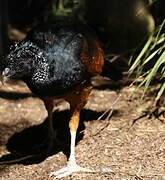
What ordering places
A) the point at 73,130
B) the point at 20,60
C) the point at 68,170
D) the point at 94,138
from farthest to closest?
the point at 94,138 < the point at 73,130 < the point at 68,170 < the point at 20,60

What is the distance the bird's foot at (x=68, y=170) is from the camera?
3727mm

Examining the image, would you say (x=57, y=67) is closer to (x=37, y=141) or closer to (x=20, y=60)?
(x=20, y=60)

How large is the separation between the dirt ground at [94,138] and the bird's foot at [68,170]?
0.19 feet

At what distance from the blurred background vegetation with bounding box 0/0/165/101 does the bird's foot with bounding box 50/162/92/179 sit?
188cm

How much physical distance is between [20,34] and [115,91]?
3.45 m

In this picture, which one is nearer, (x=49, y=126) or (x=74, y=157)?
(x=74, y=157)

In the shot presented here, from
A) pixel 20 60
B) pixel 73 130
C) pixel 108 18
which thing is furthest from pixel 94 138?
pixel 108 18

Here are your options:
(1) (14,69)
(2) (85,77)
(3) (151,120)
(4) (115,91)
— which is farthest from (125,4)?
(1) (14,69)

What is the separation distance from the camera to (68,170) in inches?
149

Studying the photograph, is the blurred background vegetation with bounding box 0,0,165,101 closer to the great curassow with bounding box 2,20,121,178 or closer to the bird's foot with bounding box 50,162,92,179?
the great curassow with bounding box 2,20,121,178

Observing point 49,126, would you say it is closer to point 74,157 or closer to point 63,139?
point 63,139

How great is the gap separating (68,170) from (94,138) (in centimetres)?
65

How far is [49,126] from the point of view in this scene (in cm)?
452

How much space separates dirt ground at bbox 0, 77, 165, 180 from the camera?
3.77 meters
